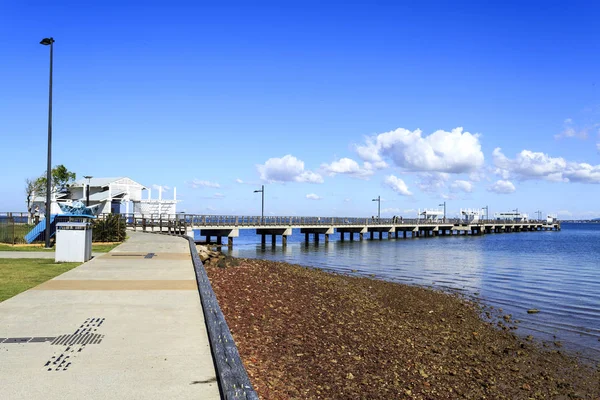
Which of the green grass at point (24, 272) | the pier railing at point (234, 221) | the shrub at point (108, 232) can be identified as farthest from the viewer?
the pier railing at point (234, 221)

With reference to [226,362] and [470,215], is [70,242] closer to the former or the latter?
[226,362]

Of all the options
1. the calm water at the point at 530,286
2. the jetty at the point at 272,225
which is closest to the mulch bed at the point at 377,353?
the calm water at the point at 530,286

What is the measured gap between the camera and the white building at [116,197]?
5862 cm

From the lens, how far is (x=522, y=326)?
1434cm

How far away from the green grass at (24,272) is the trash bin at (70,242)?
0.45m

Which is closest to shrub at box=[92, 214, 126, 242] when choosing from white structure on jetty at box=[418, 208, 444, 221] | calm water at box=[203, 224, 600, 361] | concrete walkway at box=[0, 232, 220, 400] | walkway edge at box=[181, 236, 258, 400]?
calm water at box=[203, 224, 600, 361]

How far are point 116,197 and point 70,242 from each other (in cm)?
4610

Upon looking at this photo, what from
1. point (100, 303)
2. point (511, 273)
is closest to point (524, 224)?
point (511, 273)

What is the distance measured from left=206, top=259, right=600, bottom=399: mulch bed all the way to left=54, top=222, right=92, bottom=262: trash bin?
195 inches

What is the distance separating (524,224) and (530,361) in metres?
141

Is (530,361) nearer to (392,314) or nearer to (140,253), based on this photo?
(392,314)

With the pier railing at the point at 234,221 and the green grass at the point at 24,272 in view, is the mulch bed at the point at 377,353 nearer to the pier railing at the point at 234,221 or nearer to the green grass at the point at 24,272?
the green grass at the point at 24,272

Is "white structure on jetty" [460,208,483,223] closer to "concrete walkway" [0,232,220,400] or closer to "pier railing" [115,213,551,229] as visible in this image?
"pier railing" [115,213,551,229]

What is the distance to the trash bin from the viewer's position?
16.3 metres
